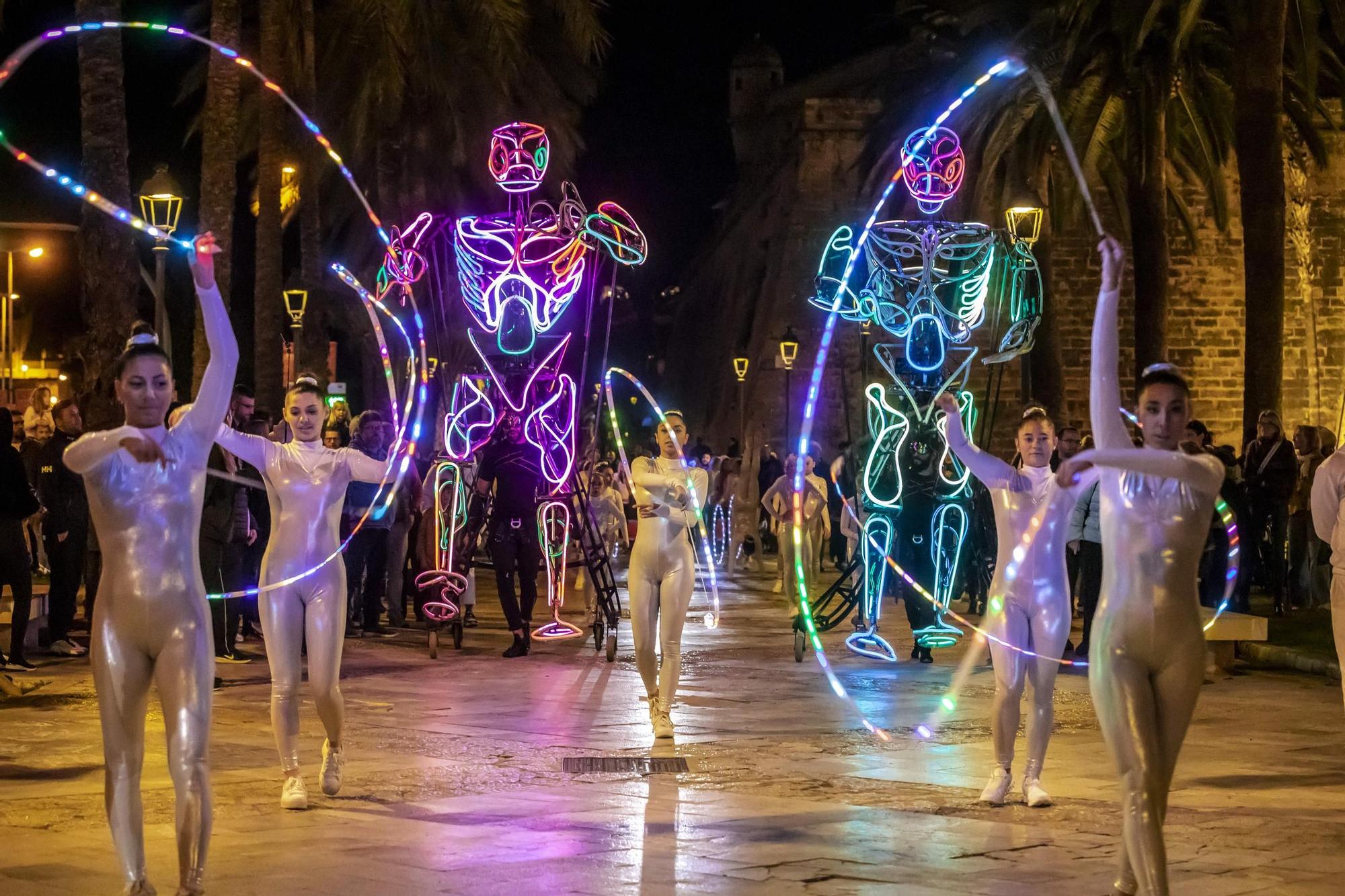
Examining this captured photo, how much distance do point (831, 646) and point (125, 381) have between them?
12.2 meters

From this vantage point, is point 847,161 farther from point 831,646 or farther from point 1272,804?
point 1272,804

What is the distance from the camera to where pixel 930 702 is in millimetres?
13781

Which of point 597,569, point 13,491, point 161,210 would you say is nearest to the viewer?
point 13,491

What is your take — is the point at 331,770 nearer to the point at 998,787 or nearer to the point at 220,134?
the point at 998,787

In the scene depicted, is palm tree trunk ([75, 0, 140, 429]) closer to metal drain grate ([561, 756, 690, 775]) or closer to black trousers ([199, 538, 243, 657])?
black trousers ([199, 538, 243, 657])

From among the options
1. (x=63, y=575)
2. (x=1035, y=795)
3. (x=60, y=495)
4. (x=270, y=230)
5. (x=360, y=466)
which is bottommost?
(x=1035, y=795)

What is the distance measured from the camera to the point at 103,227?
1705 cm

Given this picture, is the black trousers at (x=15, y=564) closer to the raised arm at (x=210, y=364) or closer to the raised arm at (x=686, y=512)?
the raised arm at (x=686, y=512)

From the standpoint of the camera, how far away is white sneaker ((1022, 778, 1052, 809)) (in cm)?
914

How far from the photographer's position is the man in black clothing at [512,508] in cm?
1694

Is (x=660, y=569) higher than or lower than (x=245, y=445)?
lower

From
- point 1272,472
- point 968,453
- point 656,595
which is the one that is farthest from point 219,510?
point 1272,472

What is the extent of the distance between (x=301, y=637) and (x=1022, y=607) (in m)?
3.76

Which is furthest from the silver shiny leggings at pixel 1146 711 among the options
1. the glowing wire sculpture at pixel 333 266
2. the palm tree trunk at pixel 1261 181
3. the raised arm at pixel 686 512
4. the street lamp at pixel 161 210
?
the street lamp at pixel 161 210
